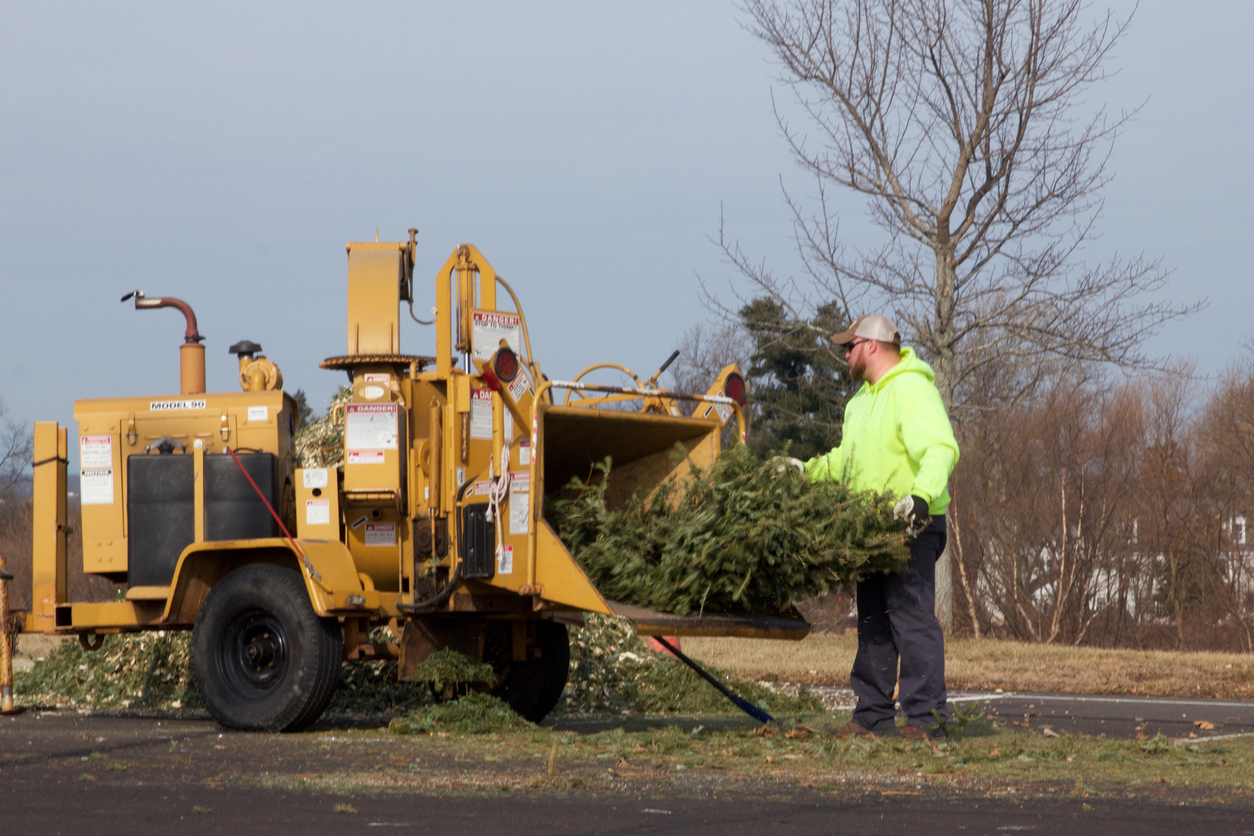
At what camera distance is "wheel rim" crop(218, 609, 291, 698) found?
26.4 ft

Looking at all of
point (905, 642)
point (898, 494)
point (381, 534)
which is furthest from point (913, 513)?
point (381, 534)

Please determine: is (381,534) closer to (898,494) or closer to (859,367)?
(859,367)

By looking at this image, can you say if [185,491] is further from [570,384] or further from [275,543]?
[570,384]

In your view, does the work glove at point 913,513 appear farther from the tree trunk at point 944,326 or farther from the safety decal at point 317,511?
the tree trunk at point 944,326

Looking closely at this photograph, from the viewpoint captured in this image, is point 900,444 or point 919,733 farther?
point 900,444

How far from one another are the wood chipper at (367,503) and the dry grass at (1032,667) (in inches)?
178

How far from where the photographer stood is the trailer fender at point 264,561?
25.7ft

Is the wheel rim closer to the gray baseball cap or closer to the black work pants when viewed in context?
the black work pants

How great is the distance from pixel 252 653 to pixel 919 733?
3.66 metres

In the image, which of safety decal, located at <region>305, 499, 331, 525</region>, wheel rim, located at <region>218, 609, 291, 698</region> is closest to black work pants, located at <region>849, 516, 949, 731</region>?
safety decal, located at <region>305, 499, 331, 525</region>

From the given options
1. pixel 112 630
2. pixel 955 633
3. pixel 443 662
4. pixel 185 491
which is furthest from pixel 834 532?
pixel 955 633

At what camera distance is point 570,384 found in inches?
300

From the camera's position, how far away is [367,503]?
832 cm

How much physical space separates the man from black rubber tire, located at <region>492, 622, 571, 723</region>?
7.05 feet
